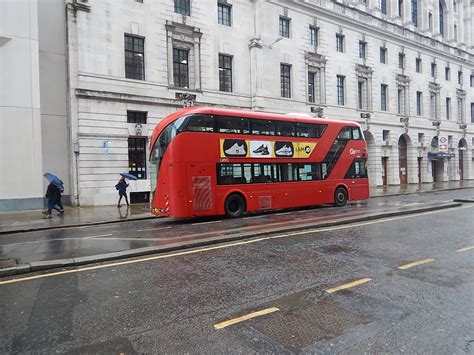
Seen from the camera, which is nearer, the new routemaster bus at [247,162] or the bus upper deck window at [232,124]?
the new routemaster bus at [247,162]

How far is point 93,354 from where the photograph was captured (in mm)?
3260

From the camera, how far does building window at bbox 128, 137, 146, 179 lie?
21.3 m

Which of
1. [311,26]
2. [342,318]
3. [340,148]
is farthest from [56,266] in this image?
[311,26]

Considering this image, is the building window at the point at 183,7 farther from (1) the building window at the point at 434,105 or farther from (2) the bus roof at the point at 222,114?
(1) the building window at the point at 434,105

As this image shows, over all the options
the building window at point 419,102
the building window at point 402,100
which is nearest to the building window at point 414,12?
the building window at point 419,102

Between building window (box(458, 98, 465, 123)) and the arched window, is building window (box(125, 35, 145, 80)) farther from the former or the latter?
building window (box(458, 98, 465, 123))

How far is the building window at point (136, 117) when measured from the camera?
21.3 m

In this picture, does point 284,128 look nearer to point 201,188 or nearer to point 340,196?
point 201,188

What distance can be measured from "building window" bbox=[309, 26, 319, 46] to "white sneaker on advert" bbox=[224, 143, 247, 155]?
20.4m

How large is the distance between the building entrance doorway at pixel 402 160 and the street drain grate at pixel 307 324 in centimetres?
3638

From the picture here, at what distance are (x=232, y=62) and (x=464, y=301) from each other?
2379 cm

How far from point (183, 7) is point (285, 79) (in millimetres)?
9827

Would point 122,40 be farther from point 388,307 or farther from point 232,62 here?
point 388,307

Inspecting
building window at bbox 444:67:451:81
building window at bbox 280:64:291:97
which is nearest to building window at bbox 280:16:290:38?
building window at bbox 280:64:291:97
